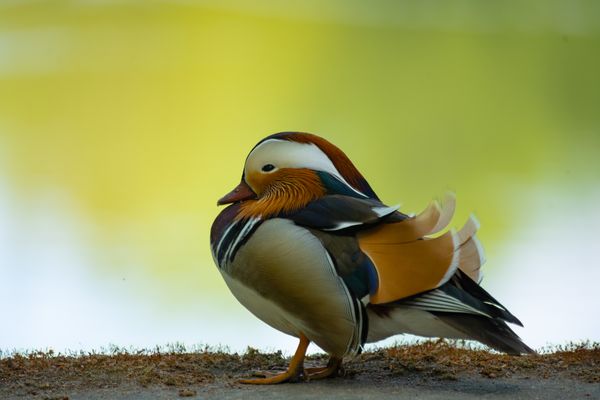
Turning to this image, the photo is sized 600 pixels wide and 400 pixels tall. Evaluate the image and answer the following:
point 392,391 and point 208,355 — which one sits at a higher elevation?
point 208,355

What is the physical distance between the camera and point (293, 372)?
16.5 feet

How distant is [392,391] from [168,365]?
150 centimetres

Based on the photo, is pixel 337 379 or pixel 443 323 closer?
pixel 443 323

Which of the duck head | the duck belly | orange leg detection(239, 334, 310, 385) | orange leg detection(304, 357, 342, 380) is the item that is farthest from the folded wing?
orange leg detection(304, 357, 342, 380)

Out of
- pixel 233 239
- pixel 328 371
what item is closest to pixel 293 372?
pixel 328 371

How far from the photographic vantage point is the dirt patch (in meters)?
5.09

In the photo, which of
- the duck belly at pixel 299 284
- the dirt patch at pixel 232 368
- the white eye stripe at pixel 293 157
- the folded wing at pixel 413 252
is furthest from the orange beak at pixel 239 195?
the dirt patch at pixel 232 368

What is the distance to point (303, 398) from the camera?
4.58 meters

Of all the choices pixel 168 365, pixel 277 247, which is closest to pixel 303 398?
pixel 277 247

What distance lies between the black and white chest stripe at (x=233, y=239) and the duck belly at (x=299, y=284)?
4 centimetres

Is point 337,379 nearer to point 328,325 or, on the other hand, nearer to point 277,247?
point 328,325

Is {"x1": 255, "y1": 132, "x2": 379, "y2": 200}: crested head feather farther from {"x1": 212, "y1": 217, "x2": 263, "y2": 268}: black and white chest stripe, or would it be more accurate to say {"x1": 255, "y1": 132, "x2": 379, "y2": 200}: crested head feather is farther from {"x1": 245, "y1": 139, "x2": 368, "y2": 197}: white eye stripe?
{"x1": 212, "y1": 217, "x2": 263, "y2": 268}: black and white chest stripe

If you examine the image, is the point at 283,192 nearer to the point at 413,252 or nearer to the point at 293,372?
the point at 413,252

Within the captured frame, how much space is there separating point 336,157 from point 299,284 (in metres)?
0.91
